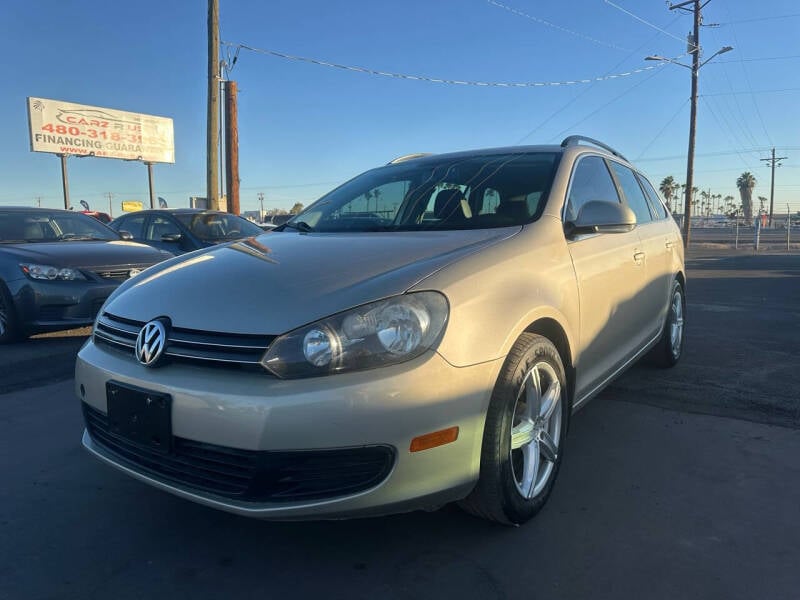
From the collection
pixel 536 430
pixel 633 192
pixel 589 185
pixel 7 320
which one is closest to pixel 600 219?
pixel 589 185

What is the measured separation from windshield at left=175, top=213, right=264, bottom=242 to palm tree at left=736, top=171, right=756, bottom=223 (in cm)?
9235

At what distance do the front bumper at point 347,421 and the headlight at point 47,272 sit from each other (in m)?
4.38

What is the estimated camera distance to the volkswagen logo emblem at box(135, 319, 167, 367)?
2.14m

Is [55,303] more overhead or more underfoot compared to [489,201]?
more underfoot

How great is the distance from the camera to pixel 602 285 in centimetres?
315

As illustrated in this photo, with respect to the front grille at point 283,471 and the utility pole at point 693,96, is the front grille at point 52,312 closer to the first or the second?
the front grille at point 283,471

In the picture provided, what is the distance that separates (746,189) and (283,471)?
337 ft

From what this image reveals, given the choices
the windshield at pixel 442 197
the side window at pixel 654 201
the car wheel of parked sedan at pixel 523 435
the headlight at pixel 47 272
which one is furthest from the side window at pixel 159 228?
the car wheel of parked sedan at pixel 523 435

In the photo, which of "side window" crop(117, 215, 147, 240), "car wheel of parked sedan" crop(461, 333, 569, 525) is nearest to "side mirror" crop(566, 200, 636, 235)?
"car wheel of parked sedan" crop(461, 333, 569, 525)

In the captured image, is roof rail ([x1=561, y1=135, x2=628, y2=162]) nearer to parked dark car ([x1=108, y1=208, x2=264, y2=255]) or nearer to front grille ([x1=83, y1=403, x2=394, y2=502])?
front grille ([x1=83, y1=403, x2=394, y2=502])

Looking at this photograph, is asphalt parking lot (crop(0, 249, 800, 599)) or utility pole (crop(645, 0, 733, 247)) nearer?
asphalt parking lot (crop(0, 249, 800, 599))

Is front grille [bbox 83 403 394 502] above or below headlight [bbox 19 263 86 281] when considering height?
below

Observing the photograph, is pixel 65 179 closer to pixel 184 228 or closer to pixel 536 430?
pixel 184 228

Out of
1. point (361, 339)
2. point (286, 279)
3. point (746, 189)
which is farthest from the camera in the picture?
point (746, 189)
